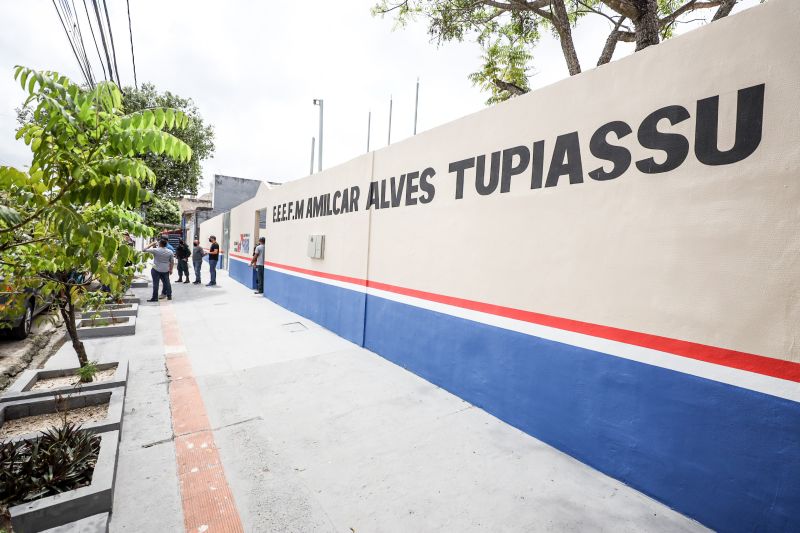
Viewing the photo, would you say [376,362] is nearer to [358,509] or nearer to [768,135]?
[358,509]

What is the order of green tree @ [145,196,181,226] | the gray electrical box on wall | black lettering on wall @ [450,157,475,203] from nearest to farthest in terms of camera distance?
black lettering on wall @ [450,157,475,203]
the gray electrical box on wall
green tree @ [145,196,181,226]

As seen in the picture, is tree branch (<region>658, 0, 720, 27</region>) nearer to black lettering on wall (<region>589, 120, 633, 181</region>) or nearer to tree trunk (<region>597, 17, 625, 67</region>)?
tree trunk (<region>597, 17, 625, 67</region>)

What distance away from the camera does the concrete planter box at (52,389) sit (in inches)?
135

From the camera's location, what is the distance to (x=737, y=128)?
7.60ft

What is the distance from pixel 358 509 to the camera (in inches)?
98.6

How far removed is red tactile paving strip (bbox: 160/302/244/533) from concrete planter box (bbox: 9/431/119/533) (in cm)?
45

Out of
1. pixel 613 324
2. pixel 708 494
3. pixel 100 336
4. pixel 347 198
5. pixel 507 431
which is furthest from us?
pixel 347 198

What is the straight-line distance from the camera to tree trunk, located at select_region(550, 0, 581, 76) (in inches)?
364

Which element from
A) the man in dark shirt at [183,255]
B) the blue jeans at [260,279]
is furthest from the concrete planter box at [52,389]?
the man in dark shirt at [183,255]

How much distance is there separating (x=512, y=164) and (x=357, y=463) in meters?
3.10

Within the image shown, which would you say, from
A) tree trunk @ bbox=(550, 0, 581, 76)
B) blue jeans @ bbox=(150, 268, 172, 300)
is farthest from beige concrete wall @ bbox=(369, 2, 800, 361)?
blue jeans @ bbox=(150, 268, 172, 300)

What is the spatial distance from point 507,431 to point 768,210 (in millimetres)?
2630

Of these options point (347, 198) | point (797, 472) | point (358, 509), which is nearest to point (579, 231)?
point (797, 472)

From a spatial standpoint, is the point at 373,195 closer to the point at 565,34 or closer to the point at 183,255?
the point at 565,34
